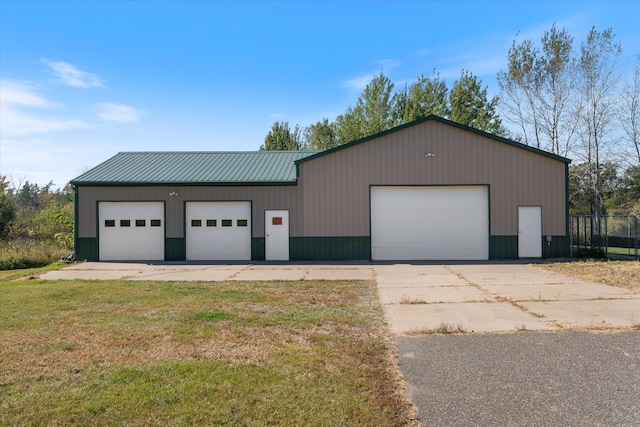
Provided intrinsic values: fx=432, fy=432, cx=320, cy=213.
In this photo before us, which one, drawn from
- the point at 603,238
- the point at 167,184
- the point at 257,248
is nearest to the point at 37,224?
the point at 167,184

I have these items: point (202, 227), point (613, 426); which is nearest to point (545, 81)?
point (202, 227)

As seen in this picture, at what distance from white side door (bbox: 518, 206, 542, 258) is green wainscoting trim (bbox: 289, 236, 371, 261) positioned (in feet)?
18.6

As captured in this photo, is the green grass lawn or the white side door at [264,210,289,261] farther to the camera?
the white side door at [264,210,289,261]

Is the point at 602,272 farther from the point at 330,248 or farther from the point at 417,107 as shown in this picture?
the point at 417,107

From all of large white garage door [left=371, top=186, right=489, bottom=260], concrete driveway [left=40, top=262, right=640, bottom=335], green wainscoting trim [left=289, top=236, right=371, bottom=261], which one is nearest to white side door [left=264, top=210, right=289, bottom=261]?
green wainscoting trim [left=289, top=236, right=371, bottom=261]

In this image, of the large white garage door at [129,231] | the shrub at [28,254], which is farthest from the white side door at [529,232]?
the shrub at [28,254]

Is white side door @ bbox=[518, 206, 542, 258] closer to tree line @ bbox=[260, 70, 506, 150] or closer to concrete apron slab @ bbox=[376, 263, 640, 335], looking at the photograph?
concrete apron slab @ bbox=[376, 263, 640, 335]

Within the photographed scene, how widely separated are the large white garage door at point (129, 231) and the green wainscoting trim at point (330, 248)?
5.42 metres

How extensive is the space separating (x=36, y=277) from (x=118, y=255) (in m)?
4.36

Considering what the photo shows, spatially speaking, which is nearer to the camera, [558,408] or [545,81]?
[558,408]

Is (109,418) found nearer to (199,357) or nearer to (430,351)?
(199,357)

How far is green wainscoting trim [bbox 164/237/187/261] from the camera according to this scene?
1675 centimetres

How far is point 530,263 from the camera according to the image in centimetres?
1495

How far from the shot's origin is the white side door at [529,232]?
52.8ft
